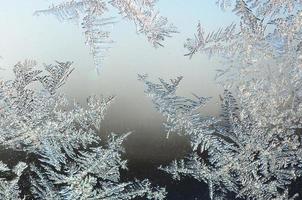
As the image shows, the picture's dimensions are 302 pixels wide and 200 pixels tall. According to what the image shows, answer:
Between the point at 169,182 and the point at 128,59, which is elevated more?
the point at 128,59

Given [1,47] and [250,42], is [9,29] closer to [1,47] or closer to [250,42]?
[1,47]

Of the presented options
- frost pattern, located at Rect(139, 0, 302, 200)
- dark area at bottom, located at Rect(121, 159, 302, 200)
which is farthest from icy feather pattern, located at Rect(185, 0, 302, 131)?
dark area at bottom, located at Rect(121, 159, 302, 200)

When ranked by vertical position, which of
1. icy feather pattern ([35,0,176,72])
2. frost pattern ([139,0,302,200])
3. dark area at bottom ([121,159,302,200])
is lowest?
dark area at bottom ([121,159,302,200])

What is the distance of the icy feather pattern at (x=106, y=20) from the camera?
68 cm

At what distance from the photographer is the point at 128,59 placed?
684 mm

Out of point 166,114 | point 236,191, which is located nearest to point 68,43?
point 166,114

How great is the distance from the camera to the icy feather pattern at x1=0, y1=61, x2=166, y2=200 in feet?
2.25

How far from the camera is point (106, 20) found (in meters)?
0.69

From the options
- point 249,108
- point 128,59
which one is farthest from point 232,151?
point 128,59

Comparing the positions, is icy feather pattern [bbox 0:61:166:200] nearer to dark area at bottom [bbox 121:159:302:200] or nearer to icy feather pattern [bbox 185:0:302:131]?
dark area at bottom [bbox 121:159:302:200]

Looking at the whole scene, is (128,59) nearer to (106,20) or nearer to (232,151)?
(106,20)

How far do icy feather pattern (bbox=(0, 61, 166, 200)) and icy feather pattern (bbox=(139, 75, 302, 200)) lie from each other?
0.25ft

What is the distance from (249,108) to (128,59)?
0.19 m

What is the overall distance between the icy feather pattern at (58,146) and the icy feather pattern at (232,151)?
3.0 inches
